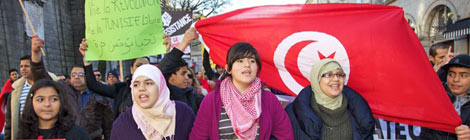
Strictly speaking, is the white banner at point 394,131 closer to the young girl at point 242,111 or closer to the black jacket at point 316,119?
the black jacket at point 316,119

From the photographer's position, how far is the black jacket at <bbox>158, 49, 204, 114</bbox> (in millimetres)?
2971

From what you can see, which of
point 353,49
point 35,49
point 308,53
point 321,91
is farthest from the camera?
point 35,49

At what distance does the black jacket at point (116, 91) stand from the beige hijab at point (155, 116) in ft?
3.51

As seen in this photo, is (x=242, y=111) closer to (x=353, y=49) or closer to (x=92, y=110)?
(x=353, y=49)

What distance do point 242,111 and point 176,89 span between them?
46.6 inches

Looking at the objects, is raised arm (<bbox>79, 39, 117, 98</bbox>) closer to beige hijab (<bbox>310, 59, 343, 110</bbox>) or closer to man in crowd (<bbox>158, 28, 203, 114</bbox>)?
man in crowd (<bbox>158, 28, 203, 114</bbox>)

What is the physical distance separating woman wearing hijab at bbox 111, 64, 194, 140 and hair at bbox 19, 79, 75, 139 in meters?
0.43

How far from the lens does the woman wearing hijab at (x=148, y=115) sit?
2.20 meters

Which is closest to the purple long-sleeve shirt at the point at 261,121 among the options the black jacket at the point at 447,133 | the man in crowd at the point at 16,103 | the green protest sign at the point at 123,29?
the black jacket at the point at 447,133

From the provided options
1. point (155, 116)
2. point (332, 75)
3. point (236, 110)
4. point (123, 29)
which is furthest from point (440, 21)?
point (155, 116)

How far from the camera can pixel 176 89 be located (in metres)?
3.17

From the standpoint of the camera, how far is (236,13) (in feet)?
10.7

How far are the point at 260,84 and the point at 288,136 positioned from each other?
0.44 m

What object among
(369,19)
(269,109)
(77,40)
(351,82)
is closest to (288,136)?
(269,109)
